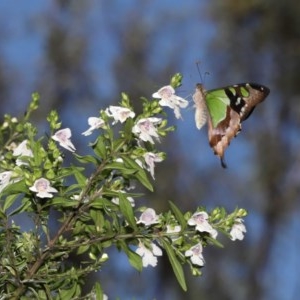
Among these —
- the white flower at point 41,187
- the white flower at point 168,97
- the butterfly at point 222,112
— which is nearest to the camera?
the white flower at point 41,187

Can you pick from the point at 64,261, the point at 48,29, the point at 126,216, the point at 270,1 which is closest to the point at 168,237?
the point at 126,216

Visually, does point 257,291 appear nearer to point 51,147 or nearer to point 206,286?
point 206,286

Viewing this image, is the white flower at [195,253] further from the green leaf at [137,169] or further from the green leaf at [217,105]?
the green leaf at [217,105]

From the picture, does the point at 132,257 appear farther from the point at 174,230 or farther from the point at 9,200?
the point at 9,200

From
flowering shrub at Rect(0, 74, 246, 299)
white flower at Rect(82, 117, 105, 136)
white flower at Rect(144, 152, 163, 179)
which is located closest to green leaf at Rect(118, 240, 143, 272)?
flowering shrub at Rect(0, 74, 246, 299)

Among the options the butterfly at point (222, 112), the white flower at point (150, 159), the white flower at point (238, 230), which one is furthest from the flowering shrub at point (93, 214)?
the butterfly at point (222, 112)

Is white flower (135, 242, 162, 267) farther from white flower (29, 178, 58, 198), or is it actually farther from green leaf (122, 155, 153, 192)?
white flower (29, 178, 58, 198)

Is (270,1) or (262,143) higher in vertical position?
(270,1)
